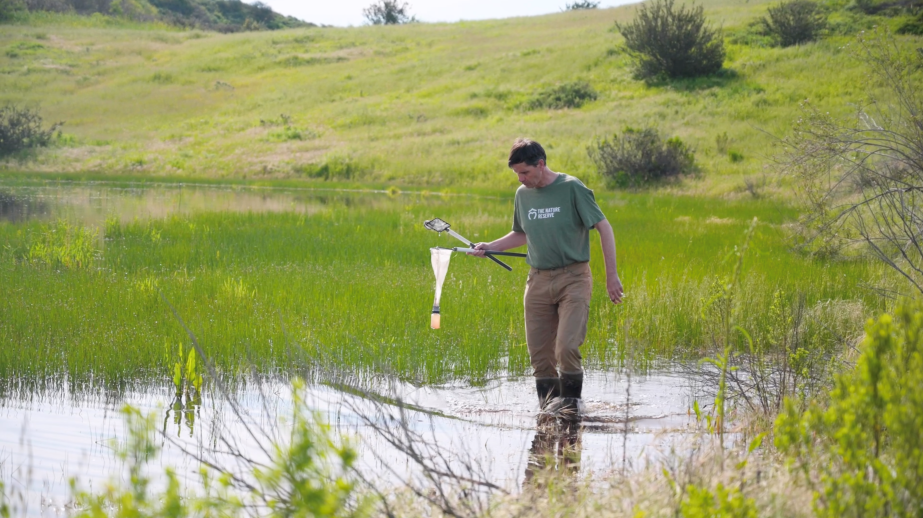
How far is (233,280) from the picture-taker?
1089cm

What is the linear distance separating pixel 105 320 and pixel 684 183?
2412 cm

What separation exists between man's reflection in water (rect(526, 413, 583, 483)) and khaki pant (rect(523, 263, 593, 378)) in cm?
36

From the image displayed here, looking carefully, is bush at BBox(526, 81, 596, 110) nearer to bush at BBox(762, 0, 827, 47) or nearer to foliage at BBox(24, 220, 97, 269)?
bush at BBox(762, 0, 827, 47)

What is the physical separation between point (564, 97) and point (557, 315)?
134 feet

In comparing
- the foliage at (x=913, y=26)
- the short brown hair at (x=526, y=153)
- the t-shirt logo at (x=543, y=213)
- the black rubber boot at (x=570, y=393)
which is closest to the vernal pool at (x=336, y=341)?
the black rubber boot at (x=570, y=393)

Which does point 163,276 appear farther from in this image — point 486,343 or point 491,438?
point 491,438

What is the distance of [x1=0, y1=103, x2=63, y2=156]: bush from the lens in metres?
41.7

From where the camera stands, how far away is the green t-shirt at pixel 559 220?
6383mm

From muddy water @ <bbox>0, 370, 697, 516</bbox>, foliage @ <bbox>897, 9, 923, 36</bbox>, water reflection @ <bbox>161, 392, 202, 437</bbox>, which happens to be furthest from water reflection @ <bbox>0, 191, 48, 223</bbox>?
foliage @ <bbox>897, 9, 923, 36</bbox>

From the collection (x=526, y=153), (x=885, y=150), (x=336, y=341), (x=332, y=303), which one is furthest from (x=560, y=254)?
(x=885, y=150)

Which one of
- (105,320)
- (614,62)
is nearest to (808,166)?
(105,320)

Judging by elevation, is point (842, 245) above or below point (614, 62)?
below

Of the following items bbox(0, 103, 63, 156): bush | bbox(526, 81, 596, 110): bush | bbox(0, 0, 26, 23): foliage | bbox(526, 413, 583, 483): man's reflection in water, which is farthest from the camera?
bbox(0, 0, 26, 23): foliage

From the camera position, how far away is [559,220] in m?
6.43
